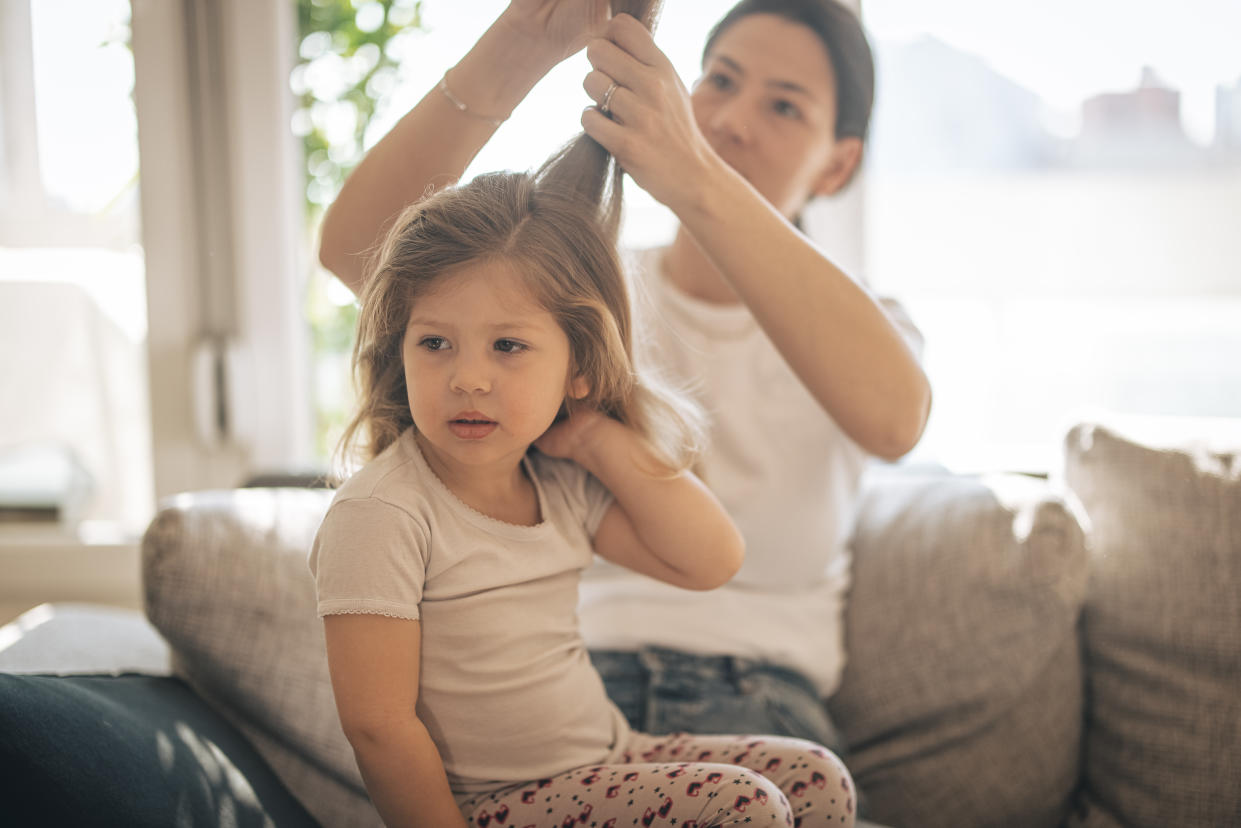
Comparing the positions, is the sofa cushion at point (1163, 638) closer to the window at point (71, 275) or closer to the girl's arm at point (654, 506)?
the girl's arm at point (654, 506)

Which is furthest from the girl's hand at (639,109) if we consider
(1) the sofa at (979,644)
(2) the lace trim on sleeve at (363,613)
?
(1) the sofa at (979,644)

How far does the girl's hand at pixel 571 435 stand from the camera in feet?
2.64

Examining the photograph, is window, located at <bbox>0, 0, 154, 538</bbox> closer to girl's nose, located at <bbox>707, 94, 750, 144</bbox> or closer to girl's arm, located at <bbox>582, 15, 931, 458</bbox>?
girl's nose, located at <bbox>707, 94, 750, 144</bbox>

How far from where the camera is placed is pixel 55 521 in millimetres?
1862

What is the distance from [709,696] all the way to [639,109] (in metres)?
0.68

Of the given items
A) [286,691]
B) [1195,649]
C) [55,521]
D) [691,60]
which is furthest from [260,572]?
[1195,649]

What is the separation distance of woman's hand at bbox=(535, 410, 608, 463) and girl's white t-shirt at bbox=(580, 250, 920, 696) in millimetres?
366

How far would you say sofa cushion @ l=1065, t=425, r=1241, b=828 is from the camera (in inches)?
44.4

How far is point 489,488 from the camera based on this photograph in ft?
2.56

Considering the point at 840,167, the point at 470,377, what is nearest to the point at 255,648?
the point at 470,377

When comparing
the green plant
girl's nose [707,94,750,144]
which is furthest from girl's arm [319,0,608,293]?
the green plant

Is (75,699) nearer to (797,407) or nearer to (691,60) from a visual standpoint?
(797,407)

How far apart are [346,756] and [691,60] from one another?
0.98m

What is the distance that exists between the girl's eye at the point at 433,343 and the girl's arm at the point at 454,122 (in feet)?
0.45
